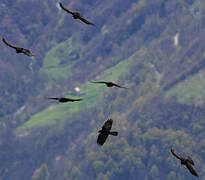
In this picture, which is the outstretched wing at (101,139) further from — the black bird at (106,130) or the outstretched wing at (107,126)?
the outstretched wing at (107,126)

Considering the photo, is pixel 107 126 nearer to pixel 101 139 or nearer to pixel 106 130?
pixel 106 130

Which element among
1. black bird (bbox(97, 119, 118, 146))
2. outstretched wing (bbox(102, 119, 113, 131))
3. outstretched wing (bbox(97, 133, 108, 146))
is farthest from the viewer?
outstretched wing (bbox(102, 119, 113, 131))

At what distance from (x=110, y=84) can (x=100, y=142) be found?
A: 5.21 m

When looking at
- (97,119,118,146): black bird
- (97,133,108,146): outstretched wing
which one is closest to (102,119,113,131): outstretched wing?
(97,119,118,146): black bird

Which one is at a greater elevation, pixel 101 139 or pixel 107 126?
pixel 107 126

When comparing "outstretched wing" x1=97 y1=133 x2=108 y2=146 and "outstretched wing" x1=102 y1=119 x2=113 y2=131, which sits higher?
"outstretched wing" x1=102 y1=119 x2=113 y2=131

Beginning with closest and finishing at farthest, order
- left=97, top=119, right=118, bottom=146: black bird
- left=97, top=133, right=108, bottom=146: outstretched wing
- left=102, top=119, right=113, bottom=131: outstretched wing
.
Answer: left=97, top=133, right=108, bottom=146: outstretched wing → left=97, top=119, right=118, bottom=146: black bird → left=102, top=119, right=113, bottom=131: outstretched wing

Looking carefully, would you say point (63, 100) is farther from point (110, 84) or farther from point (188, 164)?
point (188, 164)

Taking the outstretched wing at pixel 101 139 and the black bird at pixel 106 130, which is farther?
the black bird at pixel 106 130

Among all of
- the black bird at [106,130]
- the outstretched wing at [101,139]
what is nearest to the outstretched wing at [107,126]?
the black bird at [106,130]

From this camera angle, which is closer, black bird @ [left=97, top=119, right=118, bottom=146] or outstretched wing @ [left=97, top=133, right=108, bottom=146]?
outstretched wing @ [left=97, top=133, right=108, bottom=146]

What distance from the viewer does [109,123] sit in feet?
141

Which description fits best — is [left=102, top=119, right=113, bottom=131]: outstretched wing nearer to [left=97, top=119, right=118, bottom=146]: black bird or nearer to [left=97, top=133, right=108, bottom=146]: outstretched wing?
[left=97, top=119, right=118, bottom=146]: black bird

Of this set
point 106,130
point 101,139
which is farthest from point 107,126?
point 101,139
